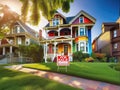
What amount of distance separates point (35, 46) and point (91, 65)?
7.23ft

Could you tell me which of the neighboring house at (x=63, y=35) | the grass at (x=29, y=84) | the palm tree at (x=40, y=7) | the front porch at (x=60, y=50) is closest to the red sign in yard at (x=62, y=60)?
the front porch at (x=60, y=50)

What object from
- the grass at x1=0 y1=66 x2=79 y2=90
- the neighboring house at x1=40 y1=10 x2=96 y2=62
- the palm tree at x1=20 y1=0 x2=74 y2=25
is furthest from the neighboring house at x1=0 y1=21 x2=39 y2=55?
the palm tree at x1=20 y1=0 x2=74 y2=25

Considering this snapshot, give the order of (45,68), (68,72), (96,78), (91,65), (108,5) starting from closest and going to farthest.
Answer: (108,5)
(96,78)
(68,72)
(45,68)
(91,65)


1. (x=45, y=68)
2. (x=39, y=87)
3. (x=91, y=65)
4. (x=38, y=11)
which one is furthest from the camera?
(x=91, y=65)

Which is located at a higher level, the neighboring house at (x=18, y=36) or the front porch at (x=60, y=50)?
the neighboring house at (x=18, y=36)

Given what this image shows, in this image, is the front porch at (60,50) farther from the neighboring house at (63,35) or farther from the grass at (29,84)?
the grass at (29,84)

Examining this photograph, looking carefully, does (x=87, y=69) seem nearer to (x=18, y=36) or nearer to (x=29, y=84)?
(x=29, y=84)

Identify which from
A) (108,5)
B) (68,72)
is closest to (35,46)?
(68,72)

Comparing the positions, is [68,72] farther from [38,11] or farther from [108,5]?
[38,11]

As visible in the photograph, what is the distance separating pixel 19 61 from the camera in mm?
6695

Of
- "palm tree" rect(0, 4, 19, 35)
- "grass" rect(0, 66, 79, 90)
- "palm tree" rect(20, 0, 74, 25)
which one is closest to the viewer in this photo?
"palm tree" rect(20, 0, 74, 25)

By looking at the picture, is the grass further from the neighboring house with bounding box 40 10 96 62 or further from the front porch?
the neighboring house with bounding box 40 10 96 62

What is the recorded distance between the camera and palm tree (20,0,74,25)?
2035 mm

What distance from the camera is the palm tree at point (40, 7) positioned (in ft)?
6.68
